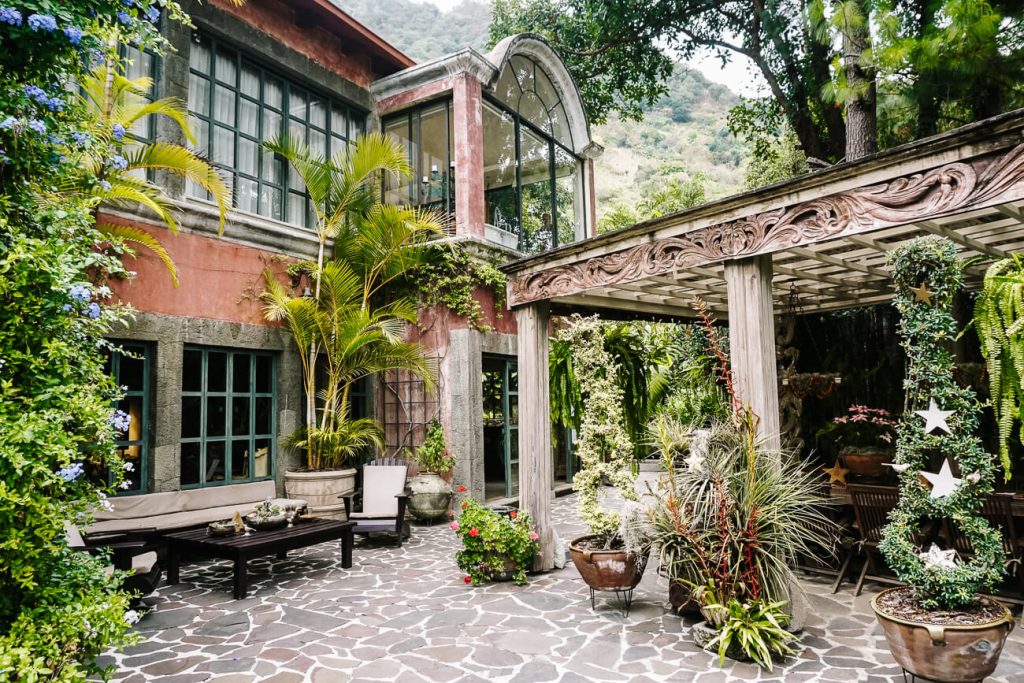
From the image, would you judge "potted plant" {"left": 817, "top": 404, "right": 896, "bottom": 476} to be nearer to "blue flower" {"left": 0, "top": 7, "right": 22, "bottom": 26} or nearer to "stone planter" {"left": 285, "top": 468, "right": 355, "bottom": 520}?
"stone planter" {"left": 285, "top": 468, "right": 355, "bottom": 520}

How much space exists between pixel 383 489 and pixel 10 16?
5.61m

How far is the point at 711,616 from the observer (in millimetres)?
3773

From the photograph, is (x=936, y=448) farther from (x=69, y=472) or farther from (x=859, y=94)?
(x=859, y=94)

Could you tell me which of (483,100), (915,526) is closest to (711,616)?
(915,526)

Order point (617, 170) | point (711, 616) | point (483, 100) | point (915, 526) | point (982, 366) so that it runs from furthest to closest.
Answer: point (617, 170) → point (483, 100) → point (982, 366) → point (711, 616) → point (915, 526)

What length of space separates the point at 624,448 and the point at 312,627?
2495 mm

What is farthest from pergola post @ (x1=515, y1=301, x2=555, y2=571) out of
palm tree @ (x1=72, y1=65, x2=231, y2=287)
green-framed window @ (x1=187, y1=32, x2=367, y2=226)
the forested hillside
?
the forested hillside

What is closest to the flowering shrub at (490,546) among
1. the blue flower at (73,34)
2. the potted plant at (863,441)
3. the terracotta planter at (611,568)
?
the terracotta planter at (611,568)

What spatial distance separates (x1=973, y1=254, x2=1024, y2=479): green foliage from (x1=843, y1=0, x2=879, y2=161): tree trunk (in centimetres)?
433

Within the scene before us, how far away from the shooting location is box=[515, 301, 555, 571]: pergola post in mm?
5477

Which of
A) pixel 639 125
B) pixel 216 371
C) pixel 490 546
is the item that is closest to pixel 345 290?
pixel 216 371

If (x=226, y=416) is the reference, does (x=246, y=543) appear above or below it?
below

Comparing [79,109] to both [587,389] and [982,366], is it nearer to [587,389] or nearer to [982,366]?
[587,389]

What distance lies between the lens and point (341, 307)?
7.60 metres
